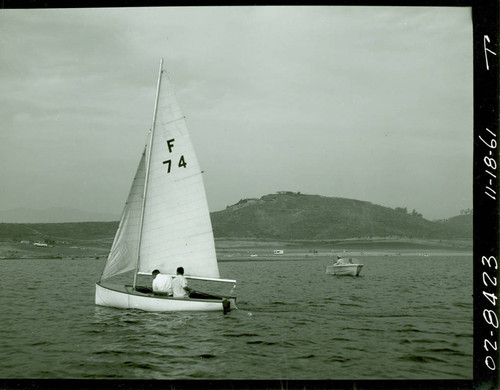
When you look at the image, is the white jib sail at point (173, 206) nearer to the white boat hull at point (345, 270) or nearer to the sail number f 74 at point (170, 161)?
the sail number f 74 at point (170, 161)

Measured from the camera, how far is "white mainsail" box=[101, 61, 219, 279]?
763 inches

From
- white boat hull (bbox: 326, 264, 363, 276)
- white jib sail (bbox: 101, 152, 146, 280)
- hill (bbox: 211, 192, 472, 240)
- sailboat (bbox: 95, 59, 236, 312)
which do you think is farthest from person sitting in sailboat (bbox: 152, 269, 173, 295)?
hill (bbox: 211, 192, 472, 240)

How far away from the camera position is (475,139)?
856 cm

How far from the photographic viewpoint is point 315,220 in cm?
14088

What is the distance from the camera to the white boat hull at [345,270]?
164 ft

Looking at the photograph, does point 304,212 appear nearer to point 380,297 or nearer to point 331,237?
point 331,237

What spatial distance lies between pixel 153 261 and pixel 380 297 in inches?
675

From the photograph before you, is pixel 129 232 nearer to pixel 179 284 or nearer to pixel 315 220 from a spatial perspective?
pixel 179 284

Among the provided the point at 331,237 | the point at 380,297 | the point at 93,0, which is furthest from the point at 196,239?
the point at 331,237

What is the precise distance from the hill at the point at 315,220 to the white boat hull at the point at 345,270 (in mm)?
82759

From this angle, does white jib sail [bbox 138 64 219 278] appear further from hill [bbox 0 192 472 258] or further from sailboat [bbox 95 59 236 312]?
hill [bbox 0 192 472 258]

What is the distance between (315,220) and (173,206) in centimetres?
12332

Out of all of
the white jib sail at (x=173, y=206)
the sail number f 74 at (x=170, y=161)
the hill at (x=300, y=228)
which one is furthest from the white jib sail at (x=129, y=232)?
the hill at (x=300, y=228)

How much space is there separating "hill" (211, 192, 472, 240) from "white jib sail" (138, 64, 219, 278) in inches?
4507
